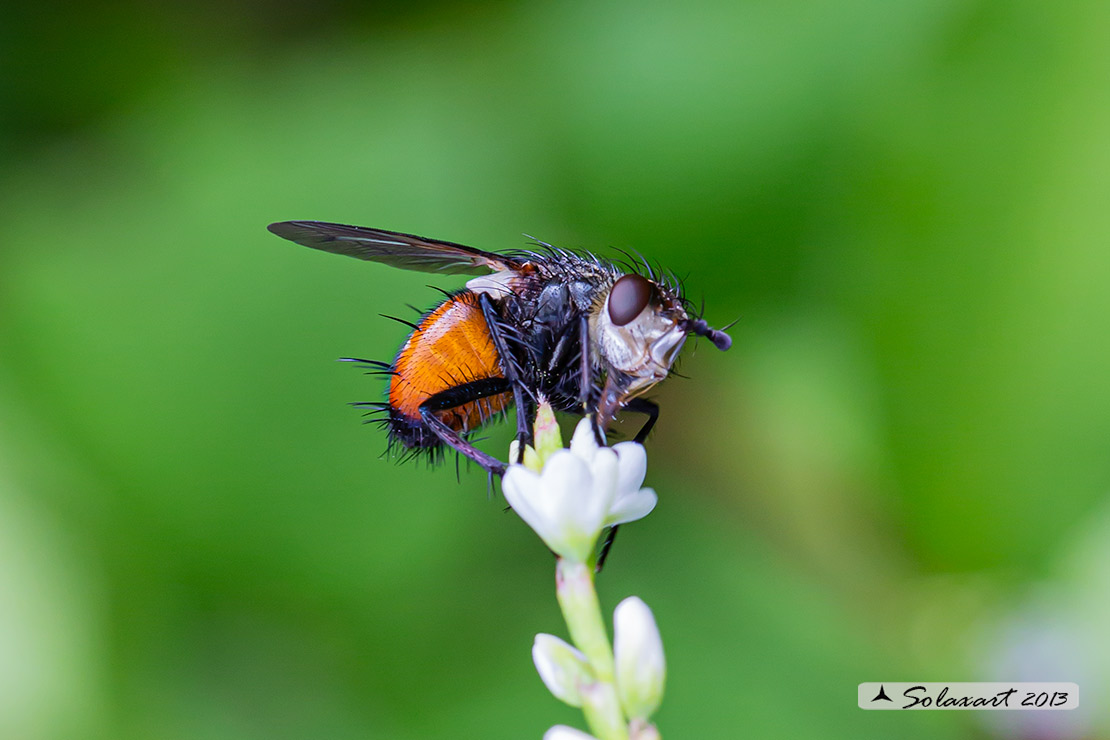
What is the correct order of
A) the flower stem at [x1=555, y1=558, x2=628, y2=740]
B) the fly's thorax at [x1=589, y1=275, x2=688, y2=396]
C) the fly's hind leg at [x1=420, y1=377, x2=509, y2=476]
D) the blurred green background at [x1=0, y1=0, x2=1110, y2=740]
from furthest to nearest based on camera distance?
Result: the blurred green background at [x1=0, y1=0, x2=1110, y2=740] → the fly's hind leg at [x1=420, y1=377, x2=509, y2=476] → the fly's thorax at [x1=589, y1=275, x2=688, y2=396] → the flower stem at [x1=555, y1=558, x2=628, y2=740]

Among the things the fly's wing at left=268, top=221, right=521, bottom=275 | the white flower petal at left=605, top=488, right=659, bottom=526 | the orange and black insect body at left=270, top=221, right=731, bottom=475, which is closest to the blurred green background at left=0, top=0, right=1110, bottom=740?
the fly's wing at left=268, top=221, right=521, bottom=275

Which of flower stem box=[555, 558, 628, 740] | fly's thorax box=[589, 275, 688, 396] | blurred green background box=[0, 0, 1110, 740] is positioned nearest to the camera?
flower stem box=[555, 558, 628, 740]

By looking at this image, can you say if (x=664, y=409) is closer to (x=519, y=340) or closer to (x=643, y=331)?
(x=519, y=340)

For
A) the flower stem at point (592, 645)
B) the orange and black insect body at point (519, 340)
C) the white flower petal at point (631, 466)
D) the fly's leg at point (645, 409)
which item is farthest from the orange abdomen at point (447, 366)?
the flower stem at point (592, 645)

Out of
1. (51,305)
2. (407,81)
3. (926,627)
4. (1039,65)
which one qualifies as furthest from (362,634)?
(1039,65)

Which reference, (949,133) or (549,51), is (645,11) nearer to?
(549,51)

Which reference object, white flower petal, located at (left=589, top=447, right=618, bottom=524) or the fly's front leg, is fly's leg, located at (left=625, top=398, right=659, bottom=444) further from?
white flower petal, located at (left=589, top=447, right=618, bottom=524)
